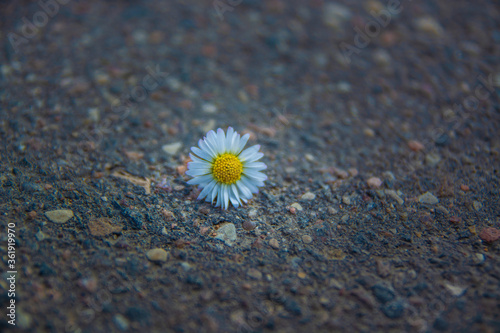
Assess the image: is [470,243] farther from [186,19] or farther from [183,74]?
[186,19]

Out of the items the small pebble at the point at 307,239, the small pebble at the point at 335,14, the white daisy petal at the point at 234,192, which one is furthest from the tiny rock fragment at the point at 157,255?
the small pebble at the point at 335,14

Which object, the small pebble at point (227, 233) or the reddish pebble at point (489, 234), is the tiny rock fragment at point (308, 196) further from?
the reddish pebble at point (489, 234)

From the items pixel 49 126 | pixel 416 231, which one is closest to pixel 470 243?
pixel 416 231

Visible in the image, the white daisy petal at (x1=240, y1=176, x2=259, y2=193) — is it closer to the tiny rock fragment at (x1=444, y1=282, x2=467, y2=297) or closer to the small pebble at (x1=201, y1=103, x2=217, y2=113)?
the small pebble at (x1=201, y1=103, x2=217, y2=113)

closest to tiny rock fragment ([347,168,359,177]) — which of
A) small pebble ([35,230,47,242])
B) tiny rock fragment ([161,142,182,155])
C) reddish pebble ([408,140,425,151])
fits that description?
reddish pebble ([408,140,425,151])

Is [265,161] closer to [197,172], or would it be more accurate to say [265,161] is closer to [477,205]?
[197,172]

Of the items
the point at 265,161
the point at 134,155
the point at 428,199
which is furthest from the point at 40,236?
the point at 428,199
